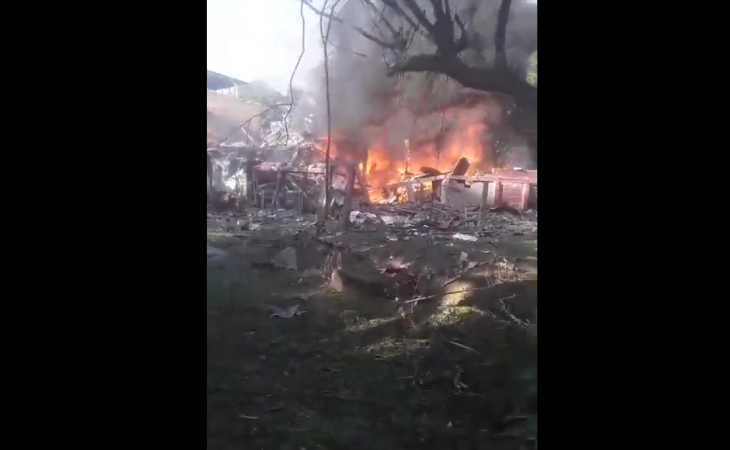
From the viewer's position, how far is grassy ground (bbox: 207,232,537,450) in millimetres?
1355

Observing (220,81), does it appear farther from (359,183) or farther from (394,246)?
(394,246)

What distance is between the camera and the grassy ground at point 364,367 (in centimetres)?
136

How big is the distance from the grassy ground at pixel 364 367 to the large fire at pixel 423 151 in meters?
0.36

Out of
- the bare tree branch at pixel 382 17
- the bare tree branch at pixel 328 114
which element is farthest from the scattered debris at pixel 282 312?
the bare tree branch at pixel 382 17

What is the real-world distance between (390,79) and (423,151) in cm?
24

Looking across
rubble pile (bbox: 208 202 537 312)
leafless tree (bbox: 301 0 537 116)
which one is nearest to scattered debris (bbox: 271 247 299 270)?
rubble pile (bbox: 208 202 537 312)
